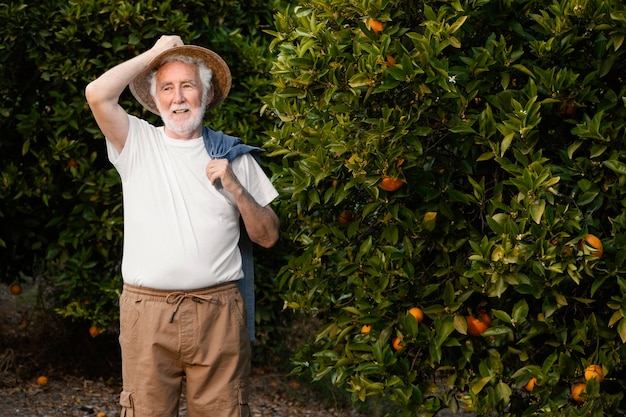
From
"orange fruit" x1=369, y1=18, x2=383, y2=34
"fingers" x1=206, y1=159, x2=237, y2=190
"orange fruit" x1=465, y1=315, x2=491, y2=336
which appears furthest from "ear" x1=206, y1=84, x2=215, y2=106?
"orange fruit" x1=465, y1=315, x2=491, y2=336

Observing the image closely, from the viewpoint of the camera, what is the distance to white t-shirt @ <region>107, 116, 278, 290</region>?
3400 millimetres

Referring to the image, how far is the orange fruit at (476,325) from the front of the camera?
355 centimetres

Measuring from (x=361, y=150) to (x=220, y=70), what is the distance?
723 mm

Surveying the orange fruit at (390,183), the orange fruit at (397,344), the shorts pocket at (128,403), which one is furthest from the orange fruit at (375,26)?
the shorts pocket at (128,403)

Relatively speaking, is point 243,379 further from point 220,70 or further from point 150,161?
point 220,70

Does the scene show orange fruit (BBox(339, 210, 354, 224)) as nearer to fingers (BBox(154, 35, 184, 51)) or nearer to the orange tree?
the orange tree

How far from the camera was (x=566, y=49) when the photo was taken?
3404 millimetres

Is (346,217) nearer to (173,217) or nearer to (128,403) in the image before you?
(173,217)

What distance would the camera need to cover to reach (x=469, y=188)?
3.68 m

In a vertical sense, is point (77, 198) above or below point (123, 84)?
below

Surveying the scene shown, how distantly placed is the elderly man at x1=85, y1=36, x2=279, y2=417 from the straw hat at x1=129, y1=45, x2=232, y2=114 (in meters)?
0.01

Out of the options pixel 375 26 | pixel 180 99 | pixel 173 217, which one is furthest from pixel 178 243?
pixel 375 26

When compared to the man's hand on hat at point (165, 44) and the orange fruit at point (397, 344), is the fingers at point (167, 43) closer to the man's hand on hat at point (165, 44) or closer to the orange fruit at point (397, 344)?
the man's hand on hat at point (165, 44)

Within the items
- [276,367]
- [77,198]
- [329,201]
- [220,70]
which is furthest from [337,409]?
[220,70]
